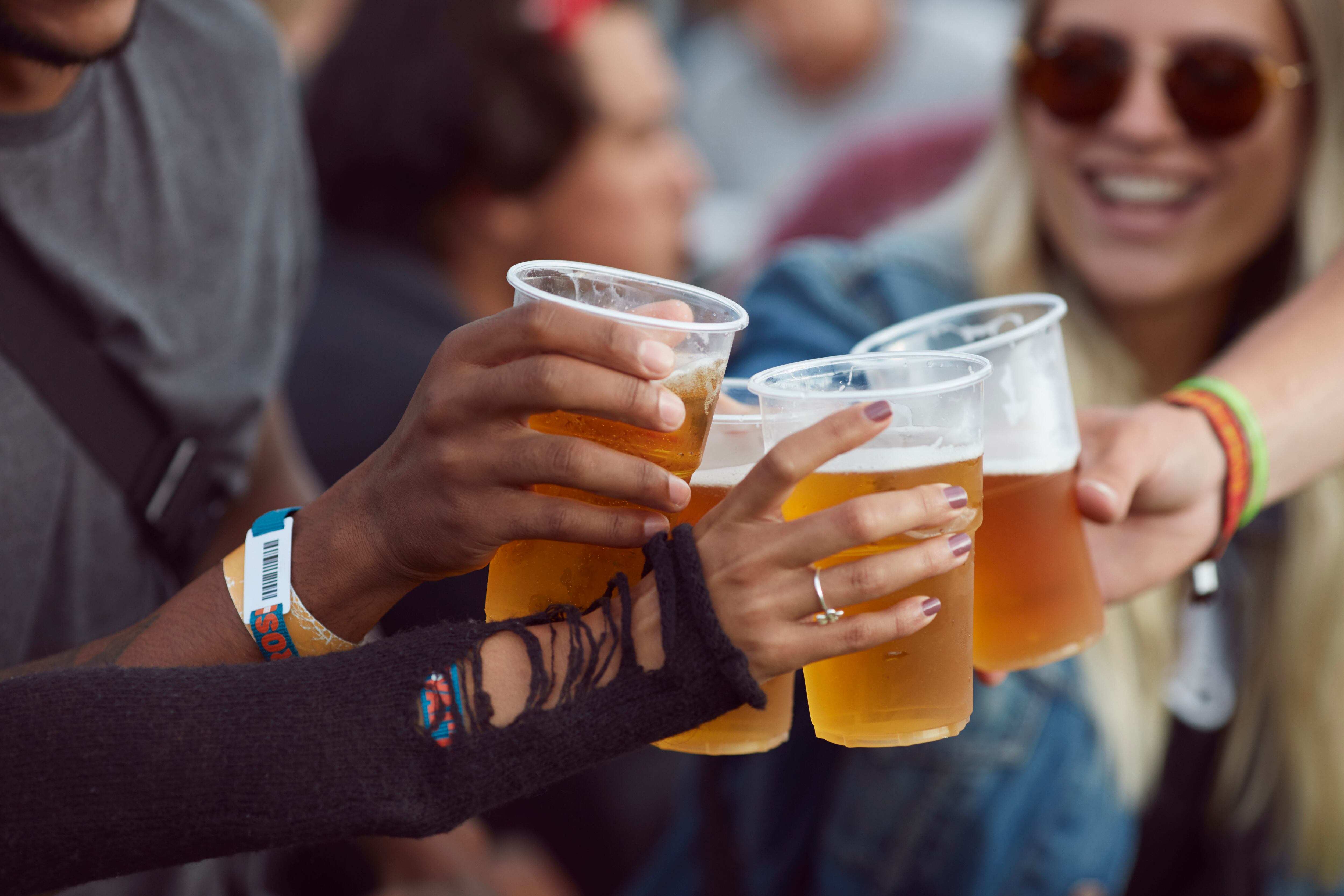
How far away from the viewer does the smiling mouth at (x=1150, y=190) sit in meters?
2.21

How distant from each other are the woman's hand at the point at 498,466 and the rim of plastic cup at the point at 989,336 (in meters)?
0.44

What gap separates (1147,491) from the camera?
1.49 meters

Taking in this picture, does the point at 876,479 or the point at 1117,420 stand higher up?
the point at 876,479

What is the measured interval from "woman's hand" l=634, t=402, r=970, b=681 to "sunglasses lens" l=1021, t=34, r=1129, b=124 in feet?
4.83

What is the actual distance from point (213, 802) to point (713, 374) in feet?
1.78

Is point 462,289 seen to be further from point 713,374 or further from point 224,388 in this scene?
point 713,374

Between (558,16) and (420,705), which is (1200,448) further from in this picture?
(558,16)

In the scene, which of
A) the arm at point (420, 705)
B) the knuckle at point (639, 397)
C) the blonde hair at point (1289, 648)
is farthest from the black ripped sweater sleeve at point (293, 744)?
the blonde hair at point (1289, 648)

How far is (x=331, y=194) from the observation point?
292 centimetres

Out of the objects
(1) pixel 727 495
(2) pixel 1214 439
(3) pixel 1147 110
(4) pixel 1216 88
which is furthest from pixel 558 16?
(1) pixel 727 495

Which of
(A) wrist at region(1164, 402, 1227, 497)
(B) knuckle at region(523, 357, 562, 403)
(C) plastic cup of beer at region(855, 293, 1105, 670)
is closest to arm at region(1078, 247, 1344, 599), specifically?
(A) wrist at region(1164, 402, 1227, 497)

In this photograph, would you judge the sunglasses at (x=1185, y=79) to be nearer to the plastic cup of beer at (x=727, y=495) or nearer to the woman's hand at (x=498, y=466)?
the plastic cup of beer at (x=727, y=495)

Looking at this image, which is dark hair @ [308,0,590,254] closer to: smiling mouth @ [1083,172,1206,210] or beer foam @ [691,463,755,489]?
smiling mouth @ [1083,172,1206,210]

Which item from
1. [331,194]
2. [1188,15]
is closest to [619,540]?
[1188,15]
